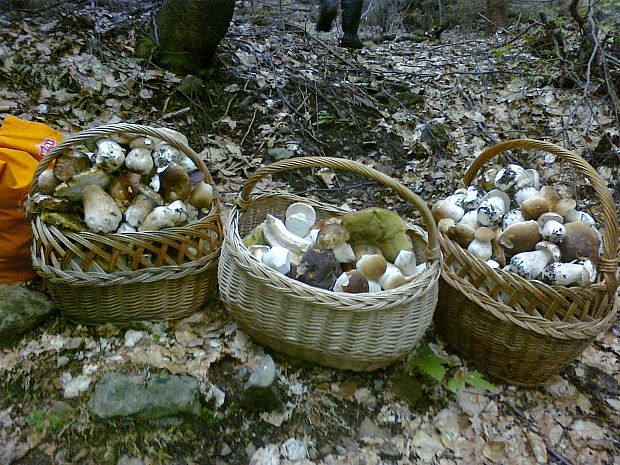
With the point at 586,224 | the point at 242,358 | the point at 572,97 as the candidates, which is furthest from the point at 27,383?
the point at 572,97

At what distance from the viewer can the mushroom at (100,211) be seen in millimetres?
2062

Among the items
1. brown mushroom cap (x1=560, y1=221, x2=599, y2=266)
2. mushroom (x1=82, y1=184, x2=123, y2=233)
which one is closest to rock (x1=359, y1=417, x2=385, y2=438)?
brown mushroom cap (x1=560, y1=221, x2=599, y2=266)

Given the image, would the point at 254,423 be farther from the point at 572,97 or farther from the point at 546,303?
the point at 572,97

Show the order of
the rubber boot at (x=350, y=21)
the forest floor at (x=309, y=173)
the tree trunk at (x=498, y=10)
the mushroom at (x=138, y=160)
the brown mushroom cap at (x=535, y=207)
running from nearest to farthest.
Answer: the forest floor at (x=309, y=173)
the mushroom at (x=138, y=160)
the brown mushroom cap at (x=535, y=207)
the rubber boot at (x=350, y=21)
the tree trunk at (x=498, y=10)

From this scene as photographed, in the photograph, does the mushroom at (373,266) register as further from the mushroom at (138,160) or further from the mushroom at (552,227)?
the mushroom at (138,160)

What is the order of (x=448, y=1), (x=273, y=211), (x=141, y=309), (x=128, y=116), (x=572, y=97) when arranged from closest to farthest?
(x=141, y=309) → (x=273, y=211) → (x=128, y=116) → (x=572, y=97) → (x=448, y=1)

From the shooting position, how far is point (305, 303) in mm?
1957

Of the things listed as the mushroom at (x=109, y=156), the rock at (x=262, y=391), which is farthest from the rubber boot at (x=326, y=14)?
the rock at (x=262, y=391)

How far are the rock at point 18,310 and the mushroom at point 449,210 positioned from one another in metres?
1.90

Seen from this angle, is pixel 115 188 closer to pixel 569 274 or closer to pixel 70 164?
pixel 70 164

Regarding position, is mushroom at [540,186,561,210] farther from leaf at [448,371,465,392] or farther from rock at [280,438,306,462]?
rock at [280,438,306,462]

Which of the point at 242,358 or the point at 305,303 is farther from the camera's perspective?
the point at 242,358

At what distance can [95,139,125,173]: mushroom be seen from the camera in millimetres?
2129

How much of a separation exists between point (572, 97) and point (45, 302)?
502 cm
